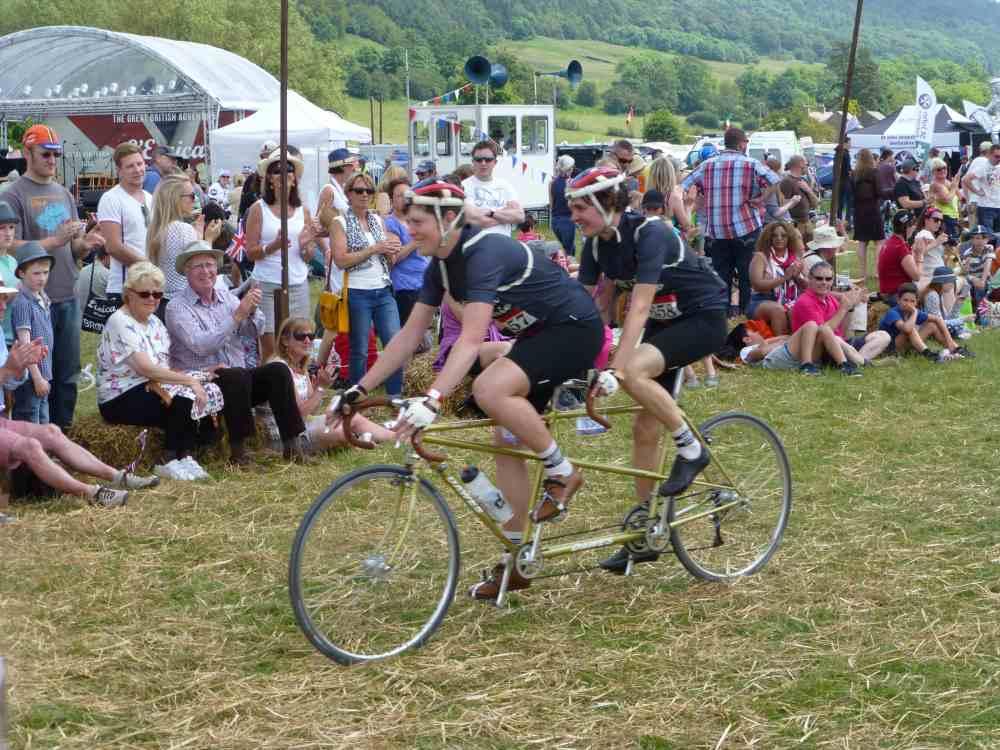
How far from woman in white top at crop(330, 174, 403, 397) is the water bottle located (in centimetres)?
429

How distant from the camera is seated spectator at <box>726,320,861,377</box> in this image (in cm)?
1148

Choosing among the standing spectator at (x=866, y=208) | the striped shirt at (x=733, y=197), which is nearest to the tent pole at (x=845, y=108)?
the striped shirt at (x=733, y=197)

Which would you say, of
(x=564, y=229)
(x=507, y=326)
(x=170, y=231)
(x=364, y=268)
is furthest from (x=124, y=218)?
(x=564, y=229)

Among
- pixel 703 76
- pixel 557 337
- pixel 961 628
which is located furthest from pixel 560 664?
pixel 703 76

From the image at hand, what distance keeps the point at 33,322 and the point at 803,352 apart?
6.57 metres

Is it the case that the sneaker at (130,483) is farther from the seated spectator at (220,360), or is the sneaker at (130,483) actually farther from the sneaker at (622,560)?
the sneaker at (622,560)

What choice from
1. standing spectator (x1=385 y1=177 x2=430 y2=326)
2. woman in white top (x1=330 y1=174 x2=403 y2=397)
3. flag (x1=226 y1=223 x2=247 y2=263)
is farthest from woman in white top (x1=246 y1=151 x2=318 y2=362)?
standing spectator (x1=385 y1=177 x2=430 y2=326)

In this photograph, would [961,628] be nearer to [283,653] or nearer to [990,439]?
[283,653]

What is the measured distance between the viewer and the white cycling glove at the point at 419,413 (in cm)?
474

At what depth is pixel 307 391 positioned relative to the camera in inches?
341

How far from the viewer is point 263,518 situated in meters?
7.07

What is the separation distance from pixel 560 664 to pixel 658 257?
5.72 feet

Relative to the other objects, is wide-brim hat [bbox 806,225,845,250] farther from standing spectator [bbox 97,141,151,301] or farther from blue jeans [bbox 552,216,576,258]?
standing spectator [bbox 97,141,151,301]

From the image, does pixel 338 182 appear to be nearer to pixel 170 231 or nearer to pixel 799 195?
pixel 170 231
